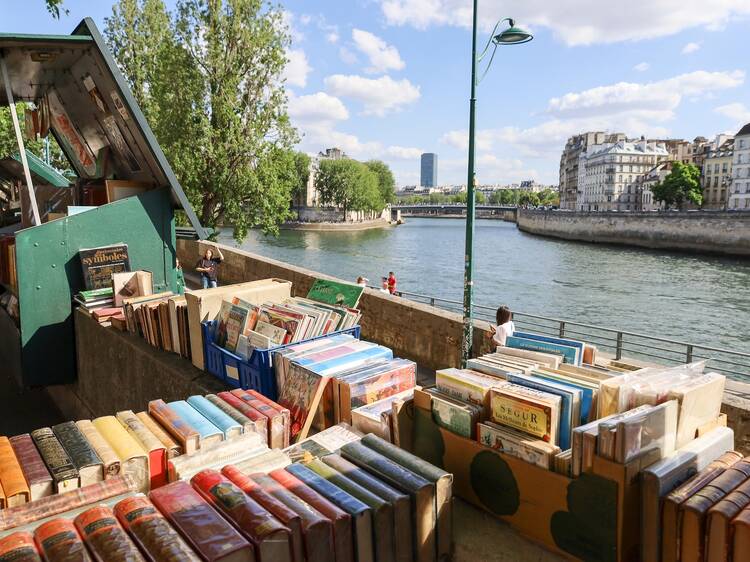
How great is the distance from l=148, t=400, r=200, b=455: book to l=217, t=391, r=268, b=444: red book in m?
0.40

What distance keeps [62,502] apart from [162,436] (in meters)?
0.82

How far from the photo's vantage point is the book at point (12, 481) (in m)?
2.65

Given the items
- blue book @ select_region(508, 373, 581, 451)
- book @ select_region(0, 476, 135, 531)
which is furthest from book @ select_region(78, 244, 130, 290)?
blue book @ select_region(508, 373, 581, 451)

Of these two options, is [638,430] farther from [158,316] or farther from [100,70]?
[100,70]

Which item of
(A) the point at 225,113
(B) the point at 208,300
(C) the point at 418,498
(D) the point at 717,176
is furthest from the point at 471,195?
(D) the point at 717,176

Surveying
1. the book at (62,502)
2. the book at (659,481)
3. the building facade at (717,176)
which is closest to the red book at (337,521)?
the book at (62,502)

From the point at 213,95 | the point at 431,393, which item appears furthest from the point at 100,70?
the point at 213,95

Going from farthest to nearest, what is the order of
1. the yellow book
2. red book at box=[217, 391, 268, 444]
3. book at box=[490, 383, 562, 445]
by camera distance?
red book at box=[217, 391, 268, 444] < book at box=[490, 383, 562, 445] < the yellow book

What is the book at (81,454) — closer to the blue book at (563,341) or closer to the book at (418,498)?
the book at (418,498)

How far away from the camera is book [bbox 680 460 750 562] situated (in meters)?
2.51

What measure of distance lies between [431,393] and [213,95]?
2097 cm

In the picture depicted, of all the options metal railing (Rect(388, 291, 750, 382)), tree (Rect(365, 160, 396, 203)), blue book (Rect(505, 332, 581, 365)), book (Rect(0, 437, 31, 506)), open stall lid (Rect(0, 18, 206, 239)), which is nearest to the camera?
book (Rect(0, 437, 31, 506))

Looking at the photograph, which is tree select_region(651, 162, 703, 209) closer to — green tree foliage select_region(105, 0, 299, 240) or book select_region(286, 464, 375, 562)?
green tree foliage select_region(105, 0, 299, 240)

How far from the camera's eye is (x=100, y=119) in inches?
356
